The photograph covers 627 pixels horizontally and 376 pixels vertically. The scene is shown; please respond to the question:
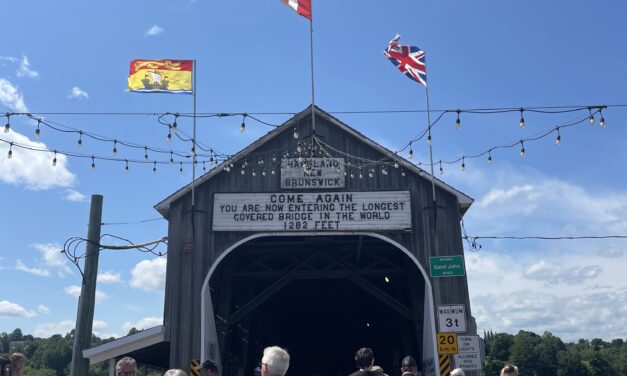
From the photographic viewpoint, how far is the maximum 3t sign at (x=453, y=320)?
14242 mm

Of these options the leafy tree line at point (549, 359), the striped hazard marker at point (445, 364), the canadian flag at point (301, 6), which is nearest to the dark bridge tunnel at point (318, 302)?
the striped hazard marker at point (445, 364)

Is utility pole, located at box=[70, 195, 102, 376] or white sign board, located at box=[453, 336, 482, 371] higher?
utility pole, located at box=[70, 195, 102, 376]

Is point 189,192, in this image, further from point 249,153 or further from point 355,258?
point 355,258

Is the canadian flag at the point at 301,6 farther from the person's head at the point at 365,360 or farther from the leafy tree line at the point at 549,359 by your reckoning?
the leafy tree line at the point at 549,359

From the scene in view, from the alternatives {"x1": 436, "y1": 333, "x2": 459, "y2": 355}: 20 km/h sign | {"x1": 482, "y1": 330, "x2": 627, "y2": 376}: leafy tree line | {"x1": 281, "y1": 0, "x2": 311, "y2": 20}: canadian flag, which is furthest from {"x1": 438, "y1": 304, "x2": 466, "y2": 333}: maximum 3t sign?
{"x1": 482, "y1": 330, "x2": 627, "y2": 376}: leafy tree line

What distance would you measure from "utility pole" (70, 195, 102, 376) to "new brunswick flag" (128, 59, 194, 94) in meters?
3.01

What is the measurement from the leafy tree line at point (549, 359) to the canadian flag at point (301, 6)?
9377 cm

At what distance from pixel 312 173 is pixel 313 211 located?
3.22 ft

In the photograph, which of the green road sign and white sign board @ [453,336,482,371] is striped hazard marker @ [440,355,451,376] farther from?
the green road sign

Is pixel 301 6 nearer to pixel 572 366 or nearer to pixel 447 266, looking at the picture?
pixel 447 266

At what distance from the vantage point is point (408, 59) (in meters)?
15.4

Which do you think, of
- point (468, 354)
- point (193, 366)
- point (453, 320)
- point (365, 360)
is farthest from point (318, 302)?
point (365, 360)

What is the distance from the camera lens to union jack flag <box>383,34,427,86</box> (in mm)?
15328

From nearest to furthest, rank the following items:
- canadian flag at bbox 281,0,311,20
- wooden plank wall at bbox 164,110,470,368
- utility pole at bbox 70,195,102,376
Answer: utility pole at bbox 70,195,102,376 < wooden plank wall at bbox 164,110,470,368 < canadian flag at bbox 281,0,311,20
